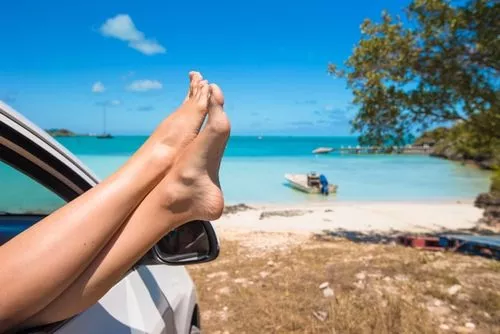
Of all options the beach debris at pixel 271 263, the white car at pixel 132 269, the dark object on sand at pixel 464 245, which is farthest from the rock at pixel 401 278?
the white car at pixel 132 269

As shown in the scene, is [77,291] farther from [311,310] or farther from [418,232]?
[418,232]

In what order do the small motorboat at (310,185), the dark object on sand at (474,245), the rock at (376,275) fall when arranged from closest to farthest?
the rock at (376,275) < the dark object on sand at (474,245) < the small motorboat at (310,185)

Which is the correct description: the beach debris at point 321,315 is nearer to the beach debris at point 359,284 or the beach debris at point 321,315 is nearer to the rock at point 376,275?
the beach debris at point 359,284

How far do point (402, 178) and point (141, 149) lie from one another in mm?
34176

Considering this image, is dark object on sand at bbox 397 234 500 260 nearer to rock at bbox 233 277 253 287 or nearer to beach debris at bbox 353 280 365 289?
beach debris at bbox 353 280 365 289

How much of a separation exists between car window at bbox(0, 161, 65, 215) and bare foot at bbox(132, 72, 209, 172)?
0.80m

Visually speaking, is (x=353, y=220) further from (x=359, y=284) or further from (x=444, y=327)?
(x=444, y=327)

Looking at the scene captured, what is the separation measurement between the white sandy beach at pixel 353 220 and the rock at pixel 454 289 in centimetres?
549

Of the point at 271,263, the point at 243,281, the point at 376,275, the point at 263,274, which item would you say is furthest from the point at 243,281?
the point at 376,275

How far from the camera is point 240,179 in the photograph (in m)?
31.0

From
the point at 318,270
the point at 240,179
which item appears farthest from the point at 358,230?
the point at 240,179

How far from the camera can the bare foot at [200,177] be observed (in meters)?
1.48

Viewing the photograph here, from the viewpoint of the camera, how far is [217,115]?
170cm

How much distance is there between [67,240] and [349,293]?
386 centimetres
